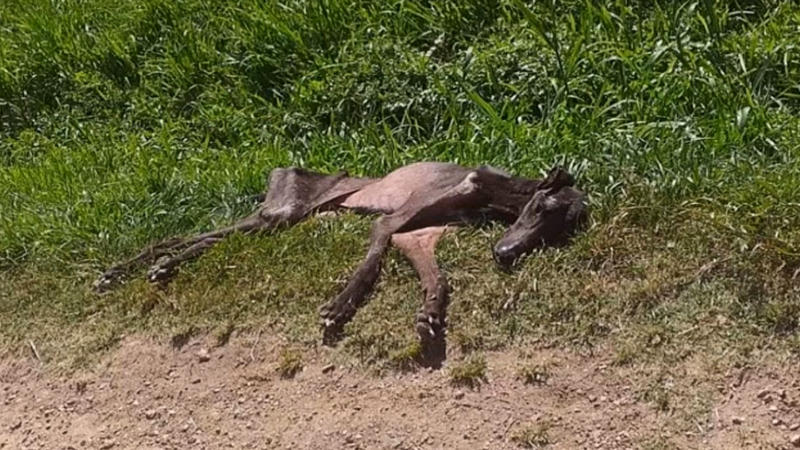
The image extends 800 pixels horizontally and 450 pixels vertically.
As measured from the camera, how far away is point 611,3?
6.08 metres

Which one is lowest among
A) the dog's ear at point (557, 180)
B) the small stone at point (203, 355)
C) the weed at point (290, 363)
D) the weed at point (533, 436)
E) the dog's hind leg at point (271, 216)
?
the small stone at point (203, 355)

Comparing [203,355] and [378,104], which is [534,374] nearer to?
[203,355]

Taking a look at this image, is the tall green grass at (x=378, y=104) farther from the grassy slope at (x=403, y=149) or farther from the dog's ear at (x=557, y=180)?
the dog's ear at (x=557, y=180)

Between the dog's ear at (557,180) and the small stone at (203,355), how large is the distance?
4.86ft

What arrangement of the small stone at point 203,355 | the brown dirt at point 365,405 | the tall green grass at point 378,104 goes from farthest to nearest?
the tall green grass at point 378,104 → the small stone at point 203,355 → the brown dirt at point 365,405

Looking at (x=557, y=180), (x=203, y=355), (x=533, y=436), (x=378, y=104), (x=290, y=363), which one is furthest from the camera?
(x=378, y=104)

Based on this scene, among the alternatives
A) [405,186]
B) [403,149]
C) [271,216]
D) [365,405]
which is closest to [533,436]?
[365,405]

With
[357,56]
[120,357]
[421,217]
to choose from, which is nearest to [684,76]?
[421,217]

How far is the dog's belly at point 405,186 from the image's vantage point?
16.0 feet

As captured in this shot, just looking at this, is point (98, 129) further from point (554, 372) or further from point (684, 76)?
point (554, 372)

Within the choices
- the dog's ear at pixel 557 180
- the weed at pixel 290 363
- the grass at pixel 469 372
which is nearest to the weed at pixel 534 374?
the grass at pixel 469 372

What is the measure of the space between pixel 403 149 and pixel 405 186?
0.74 m

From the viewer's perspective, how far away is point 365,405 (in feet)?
12.8

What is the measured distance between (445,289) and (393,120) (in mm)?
1858
